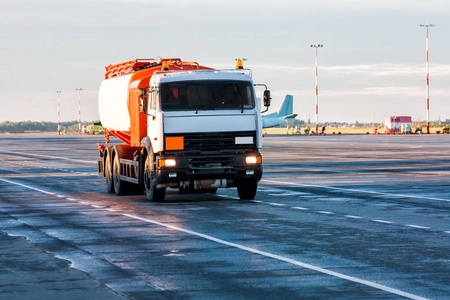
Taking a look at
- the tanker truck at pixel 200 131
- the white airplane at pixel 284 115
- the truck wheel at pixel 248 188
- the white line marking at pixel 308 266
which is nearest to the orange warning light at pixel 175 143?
the tanker truck at pixel 200 131

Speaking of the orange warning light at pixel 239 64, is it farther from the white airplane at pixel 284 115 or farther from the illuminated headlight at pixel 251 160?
the white airplane at pixel 284 115

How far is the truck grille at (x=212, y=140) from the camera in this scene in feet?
71.1

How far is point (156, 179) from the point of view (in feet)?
72.2

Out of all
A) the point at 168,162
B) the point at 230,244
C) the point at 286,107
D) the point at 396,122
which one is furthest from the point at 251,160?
the point at 286,107

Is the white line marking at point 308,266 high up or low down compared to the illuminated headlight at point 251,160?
down

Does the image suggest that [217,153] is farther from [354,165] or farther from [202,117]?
[354,165]

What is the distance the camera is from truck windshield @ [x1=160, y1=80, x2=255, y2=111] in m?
22.0

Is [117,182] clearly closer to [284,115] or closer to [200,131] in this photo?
[200,131]

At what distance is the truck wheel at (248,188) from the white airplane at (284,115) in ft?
412

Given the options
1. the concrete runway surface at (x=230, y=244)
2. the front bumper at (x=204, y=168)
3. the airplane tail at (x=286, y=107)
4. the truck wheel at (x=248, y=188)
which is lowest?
the concrete runway surface at (x=230, y=244)

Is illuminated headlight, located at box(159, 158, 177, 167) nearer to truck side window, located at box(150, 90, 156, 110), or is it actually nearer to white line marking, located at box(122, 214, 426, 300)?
truck side window, located at box(150, 90, 156, 110)

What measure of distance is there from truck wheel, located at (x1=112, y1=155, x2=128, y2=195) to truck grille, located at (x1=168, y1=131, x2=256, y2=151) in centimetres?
451

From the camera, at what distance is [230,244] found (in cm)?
1404

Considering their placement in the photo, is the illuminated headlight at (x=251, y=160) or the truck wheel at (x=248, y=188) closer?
the illuminated headlight at (x=251, y=160)
